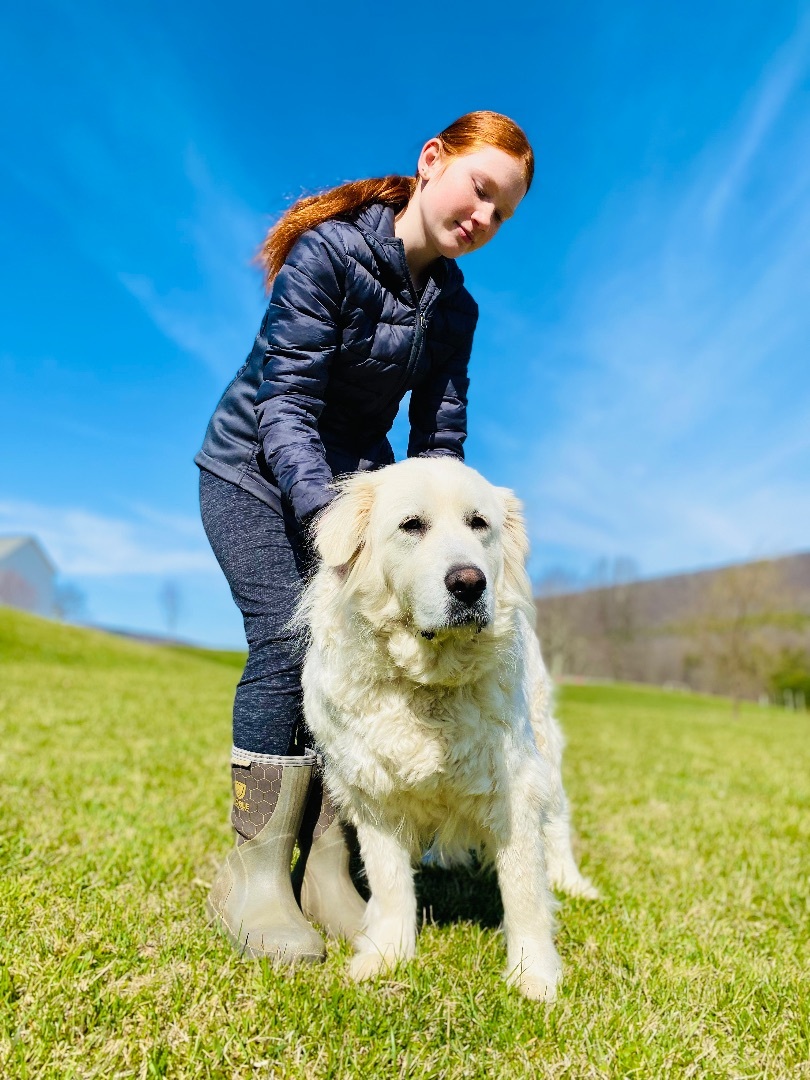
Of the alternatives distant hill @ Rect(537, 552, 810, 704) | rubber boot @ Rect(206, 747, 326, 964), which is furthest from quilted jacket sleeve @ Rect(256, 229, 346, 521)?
distant hill @ Rect(537, 552, 810, 704)

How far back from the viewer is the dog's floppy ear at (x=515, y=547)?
2543 millimetres

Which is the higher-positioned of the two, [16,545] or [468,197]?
[16,545]

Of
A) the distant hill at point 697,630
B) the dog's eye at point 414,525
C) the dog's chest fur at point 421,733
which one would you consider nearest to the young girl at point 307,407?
the dog's eye at point 414,525

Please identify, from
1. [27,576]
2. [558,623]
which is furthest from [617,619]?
[27,576]

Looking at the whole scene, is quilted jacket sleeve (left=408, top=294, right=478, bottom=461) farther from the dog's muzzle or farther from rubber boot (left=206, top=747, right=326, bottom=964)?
rubber boot (left=206, top=747, right=326, bottom=964)

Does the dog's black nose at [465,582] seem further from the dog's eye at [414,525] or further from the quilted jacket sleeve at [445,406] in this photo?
the quilted jacket sleeve at [445,406]

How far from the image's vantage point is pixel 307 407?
260 cm

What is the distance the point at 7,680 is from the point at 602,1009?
45.7 ft

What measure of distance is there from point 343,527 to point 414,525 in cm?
24

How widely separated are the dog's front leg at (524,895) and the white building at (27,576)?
72.8 metres

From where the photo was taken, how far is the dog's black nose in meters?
2.15

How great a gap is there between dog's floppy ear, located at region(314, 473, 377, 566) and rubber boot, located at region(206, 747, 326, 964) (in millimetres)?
931

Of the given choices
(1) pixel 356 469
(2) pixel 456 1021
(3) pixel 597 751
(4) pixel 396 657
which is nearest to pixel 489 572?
(4) pixel 396 657

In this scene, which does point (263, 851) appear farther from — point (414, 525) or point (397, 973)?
point (414, 525)
